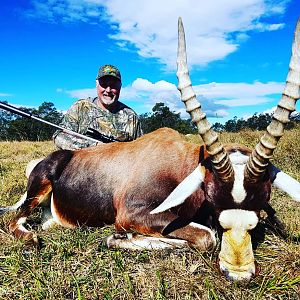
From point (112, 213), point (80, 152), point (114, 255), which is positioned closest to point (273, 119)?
point (114, 255)

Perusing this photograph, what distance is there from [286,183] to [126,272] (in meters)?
1.73

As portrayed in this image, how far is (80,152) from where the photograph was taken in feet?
18.8

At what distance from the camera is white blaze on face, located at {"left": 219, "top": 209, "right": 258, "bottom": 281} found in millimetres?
3279

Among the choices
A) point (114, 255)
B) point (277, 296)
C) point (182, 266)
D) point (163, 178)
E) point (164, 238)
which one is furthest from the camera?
point (163, 178)

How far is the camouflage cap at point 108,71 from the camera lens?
762 cm

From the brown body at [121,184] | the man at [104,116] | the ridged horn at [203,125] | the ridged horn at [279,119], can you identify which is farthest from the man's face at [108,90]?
the ridged horn at [279,119]

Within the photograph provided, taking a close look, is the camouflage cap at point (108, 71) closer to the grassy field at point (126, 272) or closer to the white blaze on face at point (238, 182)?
the grassy field at point (126, 272)

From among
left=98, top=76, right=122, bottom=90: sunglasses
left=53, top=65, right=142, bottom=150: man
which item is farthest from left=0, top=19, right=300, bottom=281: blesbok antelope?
left=98, top=76, right=122, bottom=90: sunglasses

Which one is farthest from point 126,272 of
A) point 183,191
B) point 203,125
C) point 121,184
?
point 121,184

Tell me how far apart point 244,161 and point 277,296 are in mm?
1202

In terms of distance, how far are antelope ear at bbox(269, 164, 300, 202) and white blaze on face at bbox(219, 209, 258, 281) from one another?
48 centimetres

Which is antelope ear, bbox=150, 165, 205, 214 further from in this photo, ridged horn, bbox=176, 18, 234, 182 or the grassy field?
the grassy field

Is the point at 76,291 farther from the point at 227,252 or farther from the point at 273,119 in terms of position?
the point at 273,119

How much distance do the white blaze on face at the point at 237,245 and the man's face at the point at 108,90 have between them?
4.59 meters
